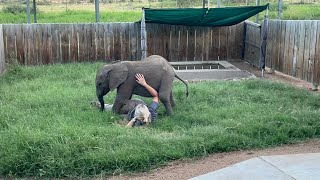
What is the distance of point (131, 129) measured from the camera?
22.7 ft

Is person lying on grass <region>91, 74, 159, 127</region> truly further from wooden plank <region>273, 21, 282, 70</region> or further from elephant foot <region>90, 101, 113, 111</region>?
wooden plank <region>273, 21, 282, 70</region>

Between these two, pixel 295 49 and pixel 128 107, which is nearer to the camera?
pixel 128 107

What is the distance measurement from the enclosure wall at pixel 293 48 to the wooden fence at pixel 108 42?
1567 mm

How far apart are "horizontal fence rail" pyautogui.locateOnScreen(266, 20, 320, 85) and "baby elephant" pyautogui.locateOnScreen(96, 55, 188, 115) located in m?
4.33

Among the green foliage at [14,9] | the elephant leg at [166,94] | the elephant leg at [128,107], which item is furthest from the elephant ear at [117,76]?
the green foliage at [14,9]

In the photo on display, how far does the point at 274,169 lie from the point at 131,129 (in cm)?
249

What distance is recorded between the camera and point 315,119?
7.38 meters

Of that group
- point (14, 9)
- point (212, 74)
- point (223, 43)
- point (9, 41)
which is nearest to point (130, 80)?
point (212, 74)

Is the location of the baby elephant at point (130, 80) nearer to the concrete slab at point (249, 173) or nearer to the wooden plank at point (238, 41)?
the concrete slab at point (249, 173)

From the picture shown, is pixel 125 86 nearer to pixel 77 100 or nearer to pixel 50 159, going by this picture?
pixel 77 100

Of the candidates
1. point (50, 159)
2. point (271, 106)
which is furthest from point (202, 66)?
point (50, 159)

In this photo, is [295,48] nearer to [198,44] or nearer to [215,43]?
[215,43]

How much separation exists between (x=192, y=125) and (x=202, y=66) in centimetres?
732

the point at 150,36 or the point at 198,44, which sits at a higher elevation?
the point at 150,36
